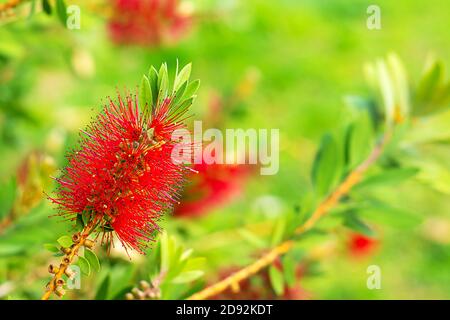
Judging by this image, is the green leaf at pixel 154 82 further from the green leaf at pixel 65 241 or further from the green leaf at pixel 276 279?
the green leaf at pixel 276 279

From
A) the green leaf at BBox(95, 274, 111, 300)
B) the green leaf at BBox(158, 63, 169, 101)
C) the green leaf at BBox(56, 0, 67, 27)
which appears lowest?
the green leaf at BBox(95, 274, 111, 300)

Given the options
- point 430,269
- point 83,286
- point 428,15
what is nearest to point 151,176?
point 83,286

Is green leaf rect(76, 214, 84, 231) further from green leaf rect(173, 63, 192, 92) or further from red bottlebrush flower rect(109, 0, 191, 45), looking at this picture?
red bottlebrush flower rect(109, 0, 191, 45)

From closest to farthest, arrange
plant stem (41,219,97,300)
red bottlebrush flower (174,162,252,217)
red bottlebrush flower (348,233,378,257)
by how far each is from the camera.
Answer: plant stem (41,219,97,300) → red bottlebrush flower (174,162,252,217) → red bottlebrush flower (348,233,378,257)

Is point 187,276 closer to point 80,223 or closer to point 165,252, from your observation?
point 165,252

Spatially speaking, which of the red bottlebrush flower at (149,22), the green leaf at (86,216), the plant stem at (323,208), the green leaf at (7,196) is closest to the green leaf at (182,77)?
the green leaf at (86,216)

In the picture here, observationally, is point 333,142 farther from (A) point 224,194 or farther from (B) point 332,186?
(A) point 224,194

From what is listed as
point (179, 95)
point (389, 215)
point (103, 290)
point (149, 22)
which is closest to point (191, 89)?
point (179, 95)

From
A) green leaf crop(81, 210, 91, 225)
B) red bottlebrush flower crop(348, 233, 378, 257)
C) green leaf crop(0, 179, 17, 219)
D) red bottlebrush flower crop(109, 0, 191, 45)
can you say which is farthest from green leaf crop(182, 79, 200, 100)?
red bottlebrush flower crop(348, 233, 378, 257)
